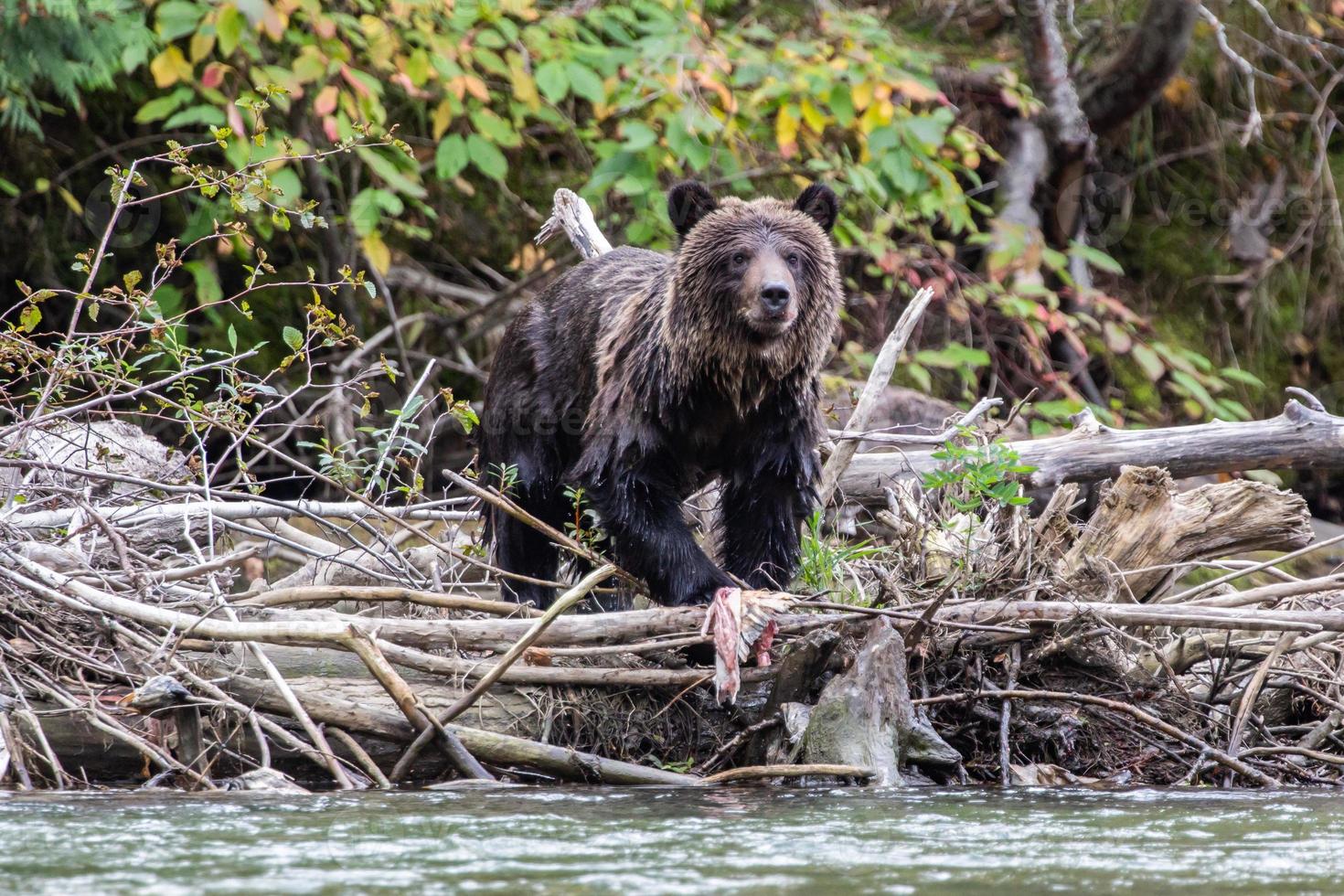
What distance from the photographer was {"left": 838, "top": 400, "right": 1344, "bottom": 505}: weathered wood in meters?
6.09

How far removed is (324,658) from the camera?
502cm

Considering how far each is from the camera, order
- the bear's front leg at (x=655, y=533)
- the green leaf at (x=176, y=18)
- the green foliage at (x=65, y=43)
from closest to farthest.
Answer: the bear's front leg at (x=655, y=533) < the green foliage at (x=65, y=43) < the green leaf at (x=176, y=18)

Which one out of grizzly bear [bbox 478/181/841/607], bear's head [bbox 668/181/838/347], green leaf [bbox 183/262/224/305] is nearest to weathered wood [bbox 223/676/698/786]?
grizzly bear [bbox 478/181/841/607]

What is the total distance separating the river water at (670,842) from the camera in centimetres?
317

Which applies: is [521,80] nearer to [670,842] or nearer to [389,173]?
[389,173]

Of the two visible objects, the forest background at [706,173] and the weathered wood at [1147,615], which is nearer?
the weathered wood at [1147,615]

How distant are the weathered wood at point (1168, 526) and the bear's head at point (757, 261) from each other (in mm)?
1275

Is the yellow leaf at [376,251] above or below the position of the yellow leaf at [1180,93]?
below

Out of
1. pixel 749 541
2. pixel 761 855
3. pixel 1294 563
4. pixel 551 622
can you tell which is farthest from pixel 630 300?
pixel 1294 563

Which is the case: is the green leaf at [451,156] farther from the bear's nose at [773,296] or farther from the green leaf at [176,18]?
the bear's nose at [773,296]

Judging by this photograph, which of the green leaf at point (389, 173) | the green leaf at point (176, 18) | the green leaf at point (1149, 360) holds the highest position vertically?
the green leaf at point (176, 18)

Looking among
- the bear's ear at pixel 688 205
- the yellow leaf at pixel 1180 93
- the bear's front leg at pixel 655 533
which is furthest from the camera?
the yellow leaf at pixel 1180 93

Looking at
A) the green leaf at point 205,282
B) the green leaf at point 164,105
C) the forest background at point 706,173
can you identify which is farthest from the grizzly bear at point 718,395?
the green leaf at point 164,105

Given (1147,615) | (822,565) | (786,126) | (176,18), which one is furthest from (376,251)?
(1147,615)
